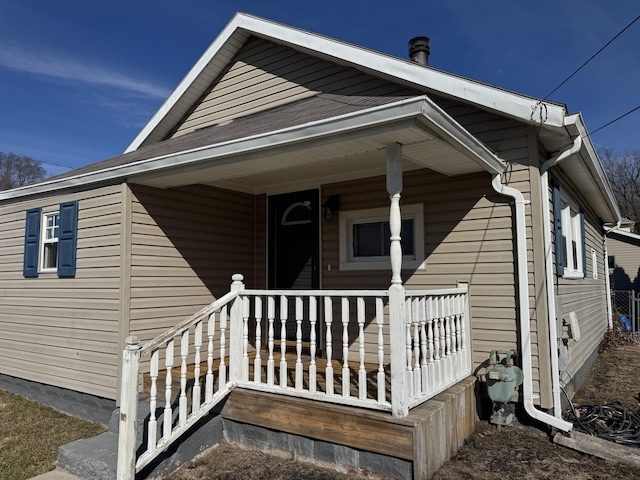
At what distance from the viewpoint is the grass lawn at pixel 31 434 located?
12.7 ft

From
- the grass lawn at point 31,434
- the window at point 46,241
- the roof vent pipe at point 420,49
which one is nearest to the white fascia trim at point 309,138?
the window at point 46,241

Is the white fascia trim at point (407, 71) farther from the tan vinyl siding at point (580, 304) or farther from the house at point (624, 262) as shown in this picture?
the house at point (624, 262)

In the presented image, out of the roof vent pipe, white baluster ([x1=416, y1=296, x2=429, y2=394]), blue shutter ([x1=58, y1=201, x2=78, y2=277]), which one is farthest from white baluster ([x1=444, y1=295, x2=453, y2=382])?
blue shutter ([x1=58, y1=201, x2=78, y2=277])

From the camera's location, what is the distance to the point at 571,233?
6.45m

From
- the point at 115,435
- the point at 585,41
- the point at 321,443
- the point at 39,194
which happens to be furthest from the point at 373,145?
the point at 585,41

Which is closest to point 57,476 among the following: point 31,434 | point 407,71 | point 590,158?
point 31,434

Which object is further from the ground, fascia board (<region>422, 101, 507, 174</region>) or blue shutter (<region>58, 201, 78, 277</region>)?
fascia board (<region>422, 101, 507, 174</region>)

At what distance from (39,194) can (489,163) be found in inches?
221

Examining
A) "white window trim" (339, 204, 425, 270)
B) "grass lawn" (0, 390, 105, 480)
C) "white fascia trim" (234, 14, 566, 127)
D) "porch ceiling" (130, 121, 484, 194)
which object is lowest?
"grass lawn" (0, 390, 105, 480)

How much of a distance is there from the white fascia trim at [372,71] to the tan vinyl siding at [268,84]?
17 centimetres

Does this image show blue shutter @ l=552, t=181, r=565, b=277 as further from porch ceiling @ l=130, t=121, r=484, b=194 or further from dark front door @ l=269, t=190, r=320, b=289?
dark front door @ l=269, t=190, r=320, b=289

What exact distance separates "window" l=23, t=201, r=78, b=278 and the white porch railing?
2057 millimetres

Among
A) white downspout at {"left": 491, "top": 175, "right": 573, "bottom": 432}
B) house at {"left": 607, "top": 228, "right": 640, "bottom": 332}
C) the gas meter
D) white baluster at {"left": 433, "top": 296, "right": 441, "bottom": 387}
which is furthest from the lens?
house at {"left": 607, "top": 228, "right": 640, "bottom": 332}

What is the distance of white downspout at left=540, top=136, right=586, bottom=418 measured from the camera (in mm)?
4156
